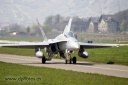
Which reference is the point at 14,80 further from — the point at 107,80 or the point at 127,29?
the point at 127,29

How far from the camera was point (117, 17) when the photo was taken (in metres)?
167

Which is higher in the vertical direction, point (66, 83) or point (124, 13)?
point (124, 13)

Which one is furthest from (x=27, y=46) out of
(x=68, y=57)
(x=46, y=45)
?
(x=68, y=57)

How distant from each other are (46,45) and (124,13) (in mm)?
120405

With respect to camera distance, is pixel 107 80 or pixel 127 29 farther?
pixel 127 29

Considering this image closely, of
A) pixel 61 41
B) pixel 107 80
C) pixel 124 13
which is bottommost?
pixel 107 80

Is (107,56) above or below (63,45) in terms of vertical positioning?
below

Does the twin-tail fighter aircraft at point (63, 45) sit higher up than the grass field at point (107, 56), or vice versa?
the twin-tail fighter aircraft at point (63, 45)

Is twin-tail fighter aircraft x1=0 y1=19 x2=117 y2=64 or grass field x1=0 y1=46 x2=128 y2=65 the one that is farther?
grass field x1=0 y1=46 x2=128 y2=65

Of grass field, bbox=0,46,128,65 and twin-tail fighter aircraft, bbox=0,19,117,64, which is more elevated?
twin-tail fighter aircraft, bbox=0,19,117,64

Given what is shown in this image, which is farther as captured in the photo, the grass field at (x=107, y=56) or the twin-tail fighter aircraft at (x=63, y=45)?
the grass field at (x=107, y=56)

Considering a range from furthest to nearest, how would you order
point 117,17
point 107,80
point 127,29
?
point 117,17
point 127,29
point 107,80

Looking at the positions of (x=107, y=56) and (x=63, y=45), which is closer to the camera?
(x=63, y=45)

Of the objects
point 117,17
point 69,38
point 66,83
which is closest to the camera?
point 66,83
